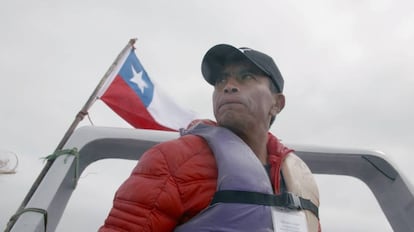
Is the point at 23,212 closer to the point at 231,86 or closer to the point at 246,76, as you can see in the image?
the point at 231,86

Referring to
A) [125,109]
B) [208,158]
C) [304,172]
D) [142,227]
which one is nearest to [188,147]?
[208,158]

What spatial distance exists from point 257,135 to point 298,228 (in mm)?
631

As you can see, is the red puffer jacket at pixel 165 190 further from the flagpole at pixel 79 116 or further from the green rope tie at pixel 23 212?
the flagpole at pixel 79 116

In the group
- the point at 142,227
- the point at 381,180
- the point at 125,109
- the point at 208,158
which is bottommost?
the point at 142,227

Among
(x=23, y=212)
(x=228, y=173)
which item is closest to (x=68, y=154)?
(x=23, y=212)

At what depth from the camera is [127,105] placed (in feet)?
16.9

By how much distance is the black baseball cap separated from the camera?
7.92 feet

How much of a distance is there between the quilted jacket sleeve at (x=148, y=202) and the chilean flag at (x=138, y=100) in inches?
119

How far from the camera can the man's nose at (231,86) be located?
7.69 ft

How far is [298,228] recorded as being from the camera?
2.03 m

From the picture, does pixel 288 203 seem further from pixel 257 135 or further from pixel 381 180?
pixel 381 180

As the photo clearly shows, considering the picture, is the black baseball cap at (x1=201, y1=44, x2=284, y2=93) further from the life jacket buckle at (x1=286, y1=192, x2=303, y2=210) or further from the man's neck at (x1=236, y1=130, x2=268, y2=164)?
the life jacket buckle at (x1=286, y1=192, x2=303, y2=210)

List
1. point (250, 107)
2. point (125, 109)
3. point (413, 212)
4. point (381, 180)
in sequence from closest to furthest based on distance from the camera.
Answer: point (250, 107), point (413, 212), point (381, 180), point (125, 109)

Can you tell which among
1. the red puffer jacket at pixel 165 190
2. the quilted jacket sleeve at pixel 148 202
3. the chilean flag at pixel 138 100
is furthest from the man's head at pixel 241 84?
the chilean flag at pixel 138 100
